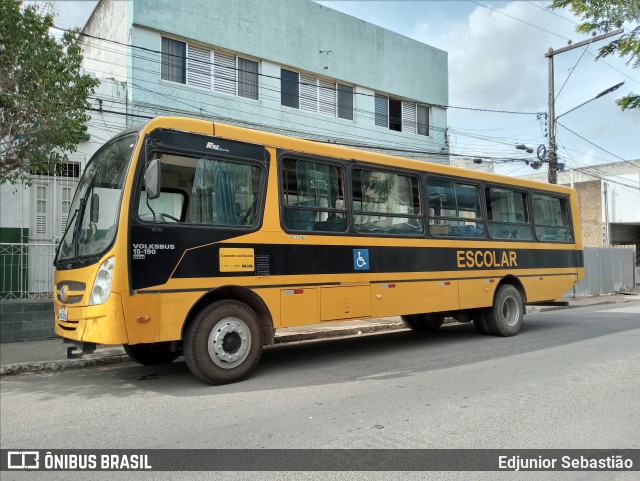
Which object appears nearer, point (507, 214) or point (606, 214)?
point (507, 214)

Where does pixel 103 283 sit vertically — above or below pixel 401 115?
below

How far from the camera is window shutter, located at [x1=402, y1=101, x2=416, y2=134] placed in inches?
765

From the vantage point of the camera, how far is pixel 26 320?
8930 mm

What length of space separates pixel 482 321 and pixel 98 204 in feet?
24.5

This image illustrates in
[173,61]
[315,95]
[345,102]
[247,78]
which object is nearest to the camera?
[173,61]

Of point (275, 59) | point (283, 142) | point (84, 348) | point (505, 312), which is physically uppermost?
point (275, 59)

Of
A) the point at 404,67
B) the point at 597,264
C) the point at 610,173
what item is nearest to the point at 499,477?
the point at 404,67

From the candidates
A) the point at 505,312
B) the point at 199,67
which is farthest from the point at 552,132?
the point at 199,67

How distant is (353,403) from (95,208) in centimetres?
373

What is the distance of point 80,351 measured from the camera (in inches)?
228

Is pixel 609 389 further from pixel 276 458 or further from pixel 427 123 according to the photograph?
pixel 427 123

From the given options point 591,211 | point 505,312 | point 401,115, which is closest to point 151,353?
point 505,312

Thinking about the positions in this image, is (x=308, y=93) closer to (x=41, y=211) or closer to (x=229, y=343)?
(x=41, y=211)

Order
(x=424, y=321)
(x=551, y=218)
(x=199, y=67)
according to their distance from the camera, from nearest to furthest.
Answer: (x=424, y=321) → (x=551, y=218) → (x=199, y=67)
